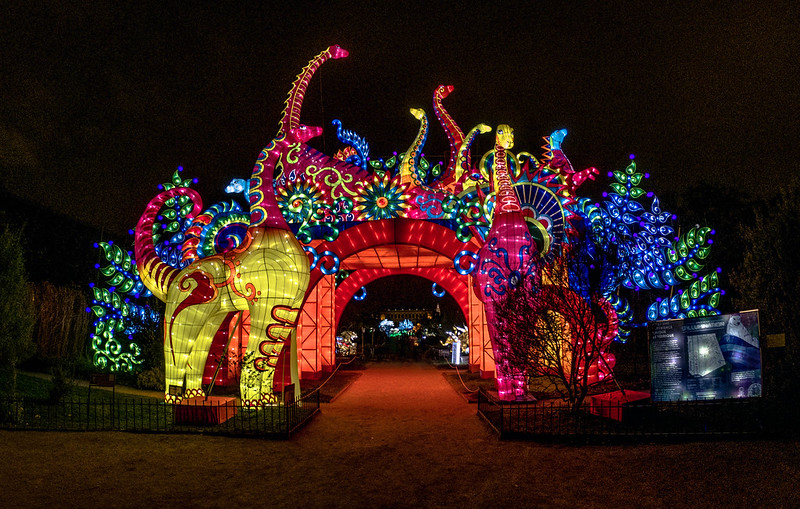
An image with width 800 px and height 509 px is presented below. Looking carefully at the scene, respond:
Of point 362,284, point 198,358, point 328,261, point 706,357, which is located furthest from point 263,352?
point 362,284

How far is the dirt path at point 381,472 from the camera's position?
6500 millimetres

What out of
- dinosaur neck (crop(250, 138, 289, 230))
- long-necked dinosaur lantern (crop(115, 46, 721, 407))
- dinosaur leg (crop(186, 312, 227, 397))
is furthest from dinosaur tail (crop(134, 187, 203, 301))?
dinosaur neck (crop(250, 138, 289, 230))

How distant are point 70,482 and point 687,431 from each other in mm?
8644

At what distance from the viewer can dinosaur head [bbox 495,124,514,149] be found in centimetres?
1405

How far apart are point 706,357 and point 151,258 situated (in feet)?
36.5

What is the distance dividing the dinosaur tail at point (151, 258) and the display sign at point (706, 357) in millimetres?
9750

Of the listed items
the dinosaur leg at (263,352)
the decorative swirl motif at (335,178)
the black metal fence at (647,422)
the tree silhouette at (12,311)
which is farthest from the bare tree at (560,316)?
the tree silhouette at (12,311)

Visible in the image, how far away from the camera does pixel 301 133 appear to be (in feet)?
42.6

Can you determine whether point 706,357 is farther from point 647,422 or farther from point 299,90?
point 299,90

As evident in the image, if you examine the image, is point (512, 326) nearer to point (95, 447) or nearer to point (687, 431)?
point (687, 431)

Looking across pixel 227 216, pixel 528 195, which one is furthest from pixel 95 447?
pixel 528 195

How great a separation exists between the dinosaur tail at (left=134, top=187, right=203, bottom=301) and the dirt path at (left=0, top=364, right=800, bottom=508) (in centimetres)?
374

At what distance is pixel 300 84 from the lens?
13.2 m

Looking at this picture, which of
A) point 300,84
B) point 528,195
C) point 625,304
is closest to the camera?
point 300,84
